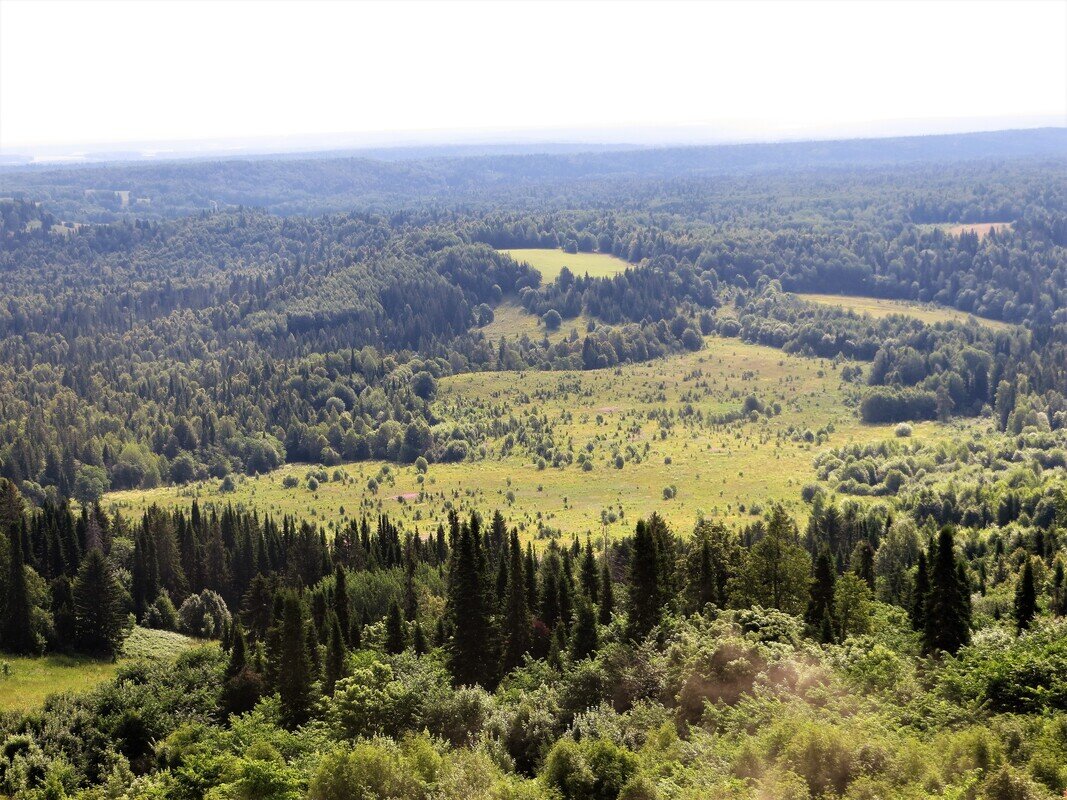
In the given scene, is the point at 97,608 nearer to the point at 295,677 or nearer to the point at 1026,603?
the point at 295,677

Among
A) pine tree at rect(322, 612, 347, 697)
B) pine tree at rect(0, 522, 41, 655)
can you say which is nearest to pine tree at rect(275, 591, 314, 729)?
pine tree at rect(322, 612, 347, 697)

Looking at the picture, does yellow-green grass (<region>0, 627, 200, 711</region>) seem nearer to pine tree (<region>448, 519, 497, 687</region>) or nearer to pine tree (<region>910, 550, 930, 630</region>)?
pine tree (<region>448, 519, 497, 687</region>)

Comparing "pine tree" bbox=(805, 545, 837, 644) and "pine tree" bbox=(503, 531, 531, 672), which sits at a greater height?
"pine tree" bbox=(805, 545, 837, 644)

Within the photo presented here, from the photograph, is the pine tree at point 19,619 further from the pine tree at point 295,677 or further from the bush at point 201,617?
the pine tree at point 295,677

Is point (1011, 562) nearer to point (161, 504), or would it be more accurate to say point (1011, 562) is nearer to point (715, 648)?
point (715, 648)

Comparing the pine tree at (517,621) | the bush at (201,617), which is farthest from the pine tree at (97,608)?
the pine tree at (517,621)

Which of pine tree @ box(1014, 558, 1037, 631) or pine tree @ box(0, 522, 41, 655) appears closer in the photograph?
pine tree @ box(1014, 558, 1037, 631)

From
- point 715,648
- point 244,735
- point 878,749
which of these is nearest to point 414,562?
point 244,735
